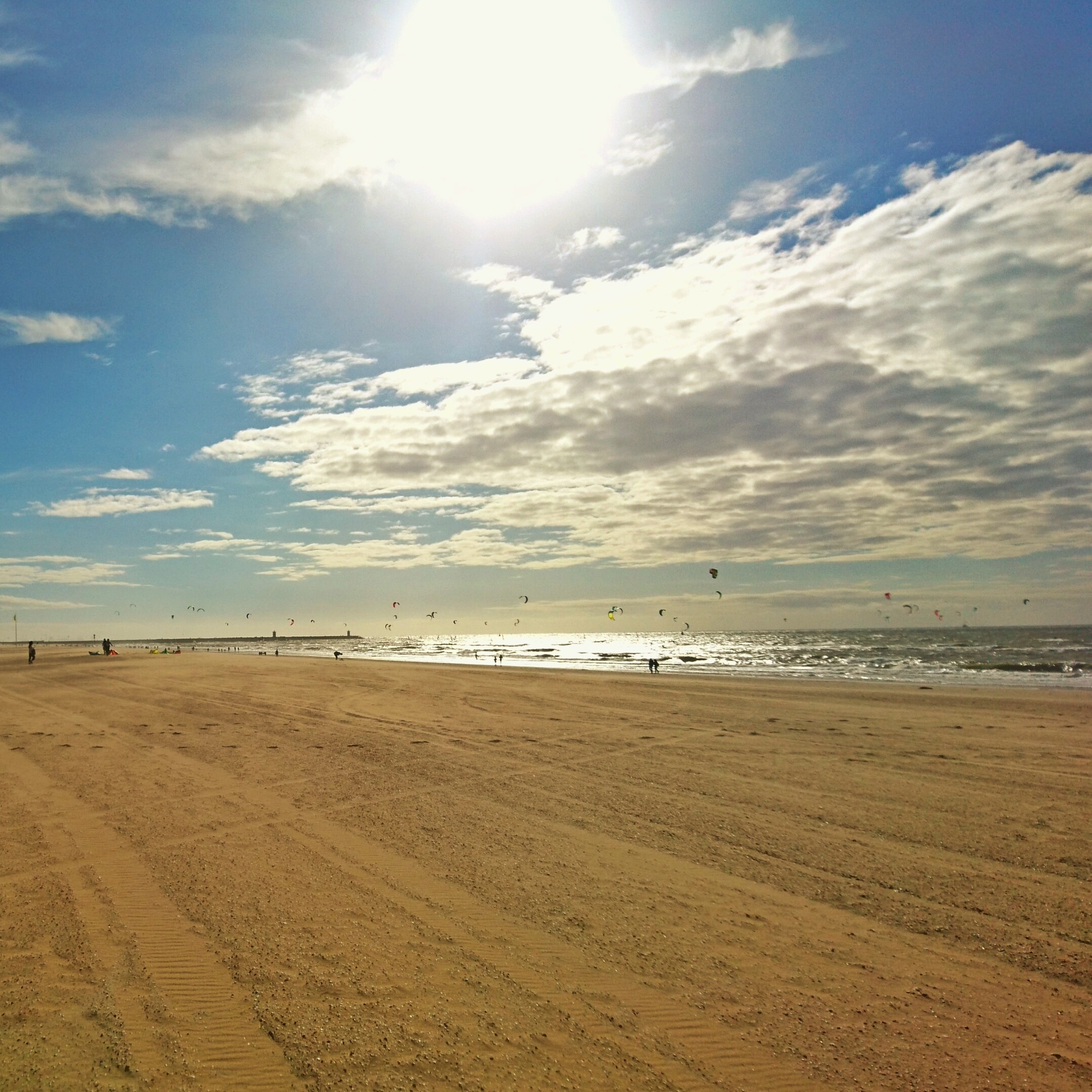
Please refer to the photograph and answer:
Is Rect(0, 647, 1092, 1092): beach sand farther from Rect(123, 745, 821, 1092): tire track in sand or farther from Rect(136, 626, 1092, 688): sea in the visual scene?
Rect(136, 626, 1092, 688): sea

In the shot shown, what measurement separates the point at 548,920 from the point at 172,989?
291 centimetres

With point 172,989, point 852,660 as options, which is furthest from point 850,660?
point 172,989

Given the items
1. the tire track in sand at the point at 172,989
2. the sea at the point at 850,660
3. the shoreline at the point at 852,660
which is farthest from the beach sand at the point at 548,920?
the sea at the point at 850,660

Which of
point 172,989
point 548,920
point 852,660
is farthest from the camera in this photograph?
point 852,660

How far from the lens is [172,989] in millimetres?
4816

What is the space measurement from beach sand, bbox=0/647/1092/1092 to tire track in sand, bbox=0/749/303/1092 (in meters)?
0.02

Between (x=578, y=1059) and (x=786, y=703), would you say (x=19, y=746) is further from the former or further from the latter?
(x=786, y=703)

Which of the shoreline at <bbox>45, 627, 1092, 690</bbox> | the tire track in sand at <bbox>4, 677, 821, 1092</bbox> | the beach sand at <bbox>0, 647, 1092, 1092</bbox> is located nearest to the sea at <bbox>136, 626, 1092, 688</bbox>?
the shoreline at <bbox>45, 627, 1092, 690</bbox>

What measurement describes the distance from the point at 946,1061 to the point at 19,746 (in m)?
17.9

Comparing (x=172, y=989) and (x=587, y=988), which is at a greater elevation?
(x=172, y=989)

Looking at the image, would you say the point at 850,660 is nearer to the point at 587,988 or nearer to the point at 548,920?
the point at 548,920

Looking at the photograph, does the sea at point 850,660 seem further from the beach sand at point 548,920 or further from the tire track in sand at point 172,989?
the tire track in sand at point 172,989

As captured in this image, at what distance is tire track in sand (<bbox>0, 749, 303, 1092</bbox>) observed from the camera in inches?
157

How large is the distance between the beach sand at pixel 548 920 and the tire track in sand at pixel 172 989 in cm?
2
